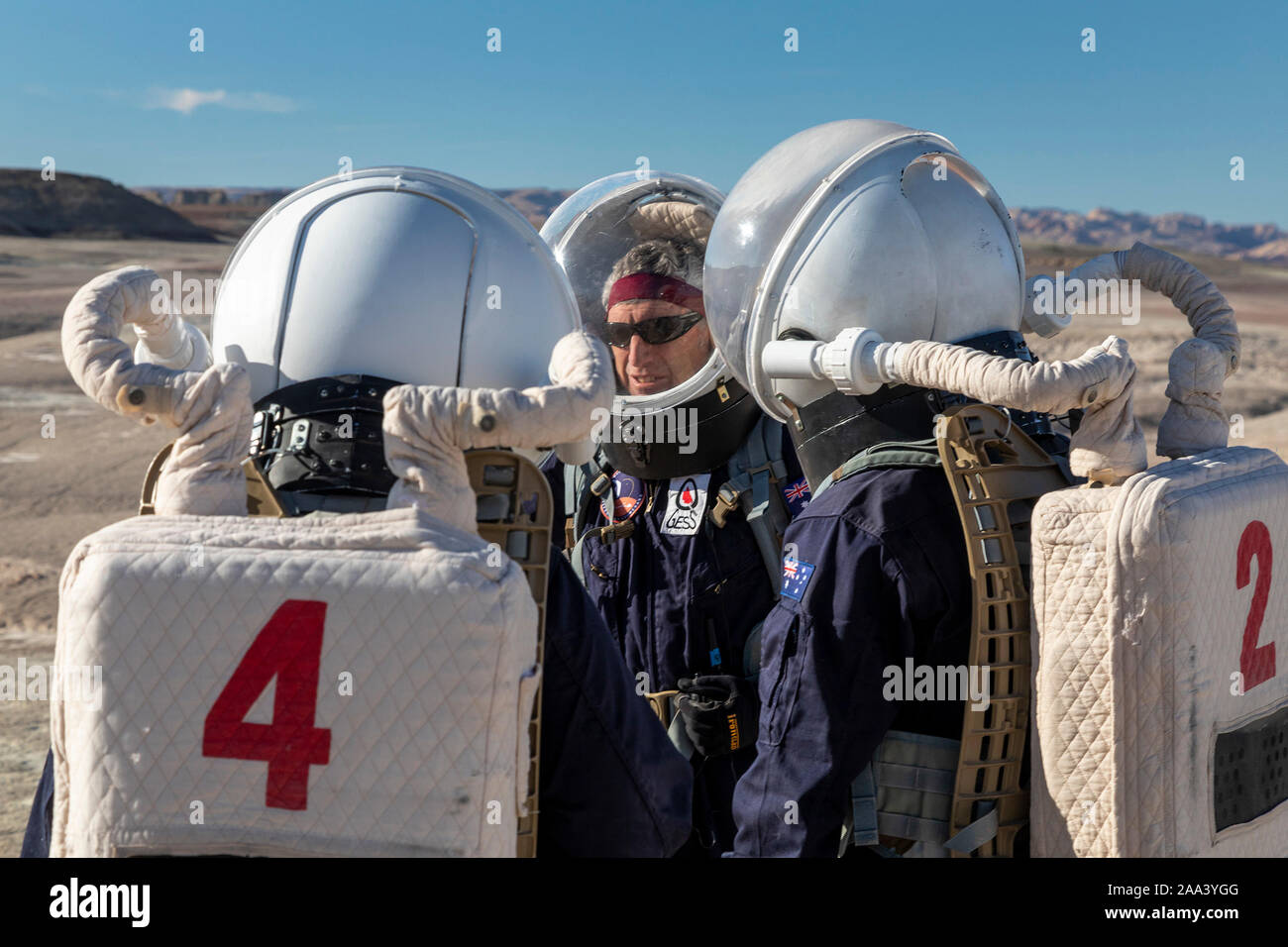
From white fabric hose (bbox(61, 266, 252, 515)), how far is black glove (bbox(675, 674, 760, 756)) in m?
1.59

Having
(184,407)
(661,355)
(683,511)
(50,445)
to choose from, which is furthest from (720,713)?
(50,445)

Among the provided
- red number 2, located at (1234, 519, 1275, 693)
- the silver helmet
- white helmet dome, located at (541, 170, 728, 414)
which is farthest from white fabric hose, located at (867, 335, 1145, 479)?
white helmet dome, located at (541, 170, 728, 414)

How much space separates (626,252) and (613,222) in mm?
144

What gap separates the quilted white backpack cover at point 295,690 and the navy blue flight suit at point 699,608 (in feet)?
4.88

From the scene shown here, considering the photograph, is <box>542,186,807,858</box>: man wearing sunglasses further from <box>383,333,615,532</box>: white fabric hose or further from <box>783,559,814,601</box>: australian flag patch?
<box>383,333,615,532</box>: white fabric hose

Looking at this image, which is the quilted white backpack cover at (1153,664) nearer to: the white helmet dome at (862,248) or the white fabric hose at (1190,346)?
the white fabric hose at (1190,346)

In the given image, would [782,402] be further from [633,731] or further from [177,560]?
[177,560]

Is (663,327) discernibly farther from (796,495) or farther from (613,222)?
(796,495)

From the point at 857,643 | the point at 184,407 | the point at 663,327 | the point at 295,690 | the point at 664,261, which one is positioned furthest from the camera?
the point at 664,261

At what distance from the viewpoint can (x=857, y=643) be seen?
226 cm

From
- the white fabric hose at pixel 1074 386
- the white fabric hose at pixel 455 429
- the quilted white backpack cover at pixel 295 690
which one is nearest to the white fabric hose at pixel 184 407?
the quilted white backpack cover at pixel 295 690

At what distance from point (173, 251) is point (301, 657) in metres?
39.6

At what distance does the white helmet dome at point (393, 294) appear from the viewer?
209 cm
